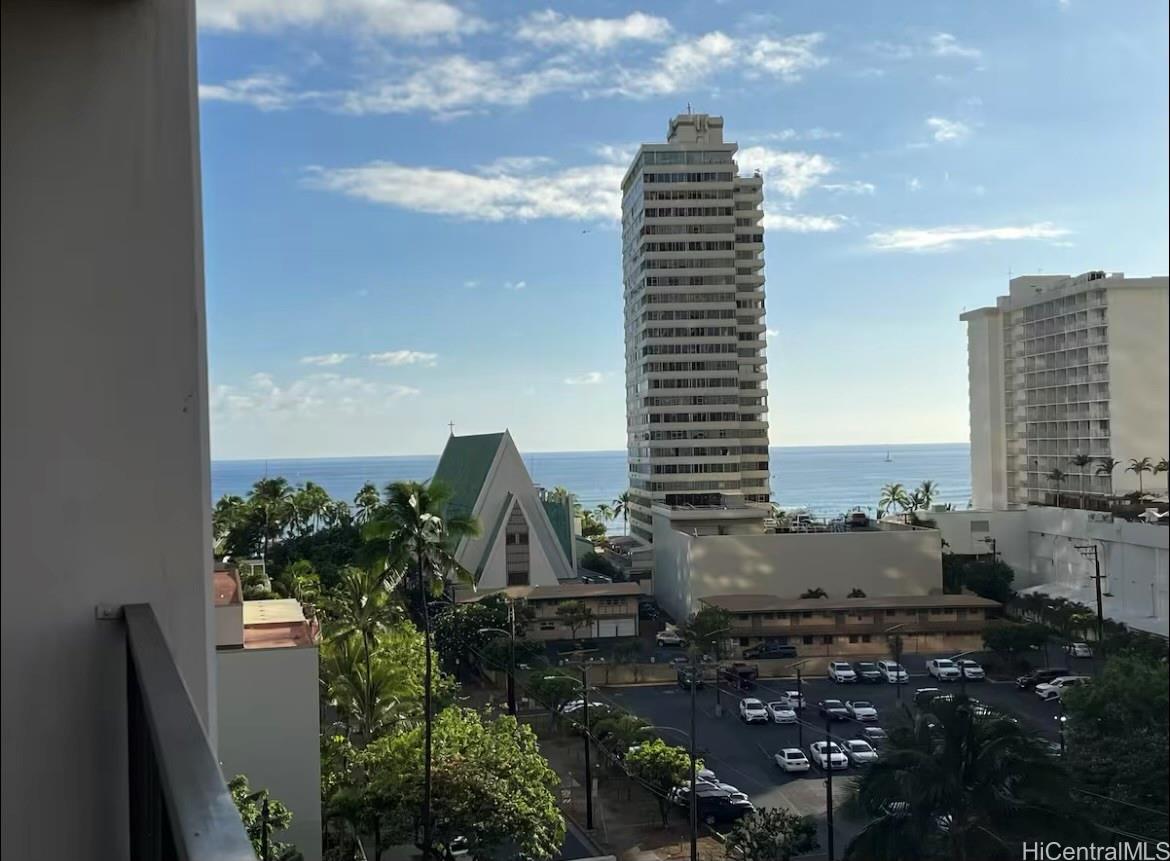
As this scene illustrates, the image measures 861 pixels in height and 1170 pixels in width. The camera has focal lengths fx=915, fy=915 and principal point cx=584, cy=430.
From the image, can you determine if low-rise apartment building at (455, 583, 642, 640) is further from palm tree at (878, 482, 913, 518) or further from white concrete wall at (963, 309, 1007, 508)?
palm tree at (878, 482, 913, 518)

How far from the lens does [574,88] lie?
3031 centimetres

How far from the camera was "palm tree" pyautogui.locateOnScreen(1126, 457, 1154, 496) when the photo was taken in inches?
22.0

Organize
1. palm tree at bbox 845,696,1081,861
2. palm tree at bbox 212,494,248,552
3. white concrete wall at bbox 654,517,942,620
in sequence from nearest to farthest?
palm tree at bbox 845,696,1081,861
palm tree at bbox 212,494,248,552
white concrete wall at bbox 654,517,942,620

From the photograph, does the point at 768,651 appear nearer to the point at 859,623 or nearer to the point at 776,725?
the point at 859,623

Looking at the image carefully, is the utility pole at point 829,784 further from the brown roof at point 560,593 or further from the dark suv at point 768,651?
the brown roof at point 560,593

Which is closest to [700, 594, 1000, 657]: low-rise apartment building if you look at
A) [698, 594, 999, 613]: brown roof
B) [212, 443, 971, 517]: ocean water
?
[698, 594, 999, 613]: brown roof

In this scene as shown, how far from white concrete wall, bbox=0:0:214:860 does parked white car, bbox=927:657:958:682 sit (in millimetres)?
9559

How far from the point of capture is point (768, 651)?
12320 millimetres

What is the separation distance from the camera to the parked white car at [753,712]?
9.82m

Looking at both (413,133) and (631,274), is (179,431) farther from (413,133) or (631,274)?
(413,133)

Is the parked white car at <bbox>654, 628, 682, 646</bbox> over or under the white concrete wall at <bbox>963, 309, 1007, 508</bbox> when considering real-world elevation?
under

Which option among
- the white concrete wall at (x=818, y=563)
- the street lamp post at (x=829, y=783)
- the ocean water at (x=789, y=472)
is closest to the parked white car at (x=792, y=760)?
the street lamp post at (x=829, y=783)

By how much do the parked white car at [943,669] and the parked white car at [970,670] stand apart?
0.08m

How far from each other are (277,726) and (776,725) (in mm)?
5849
